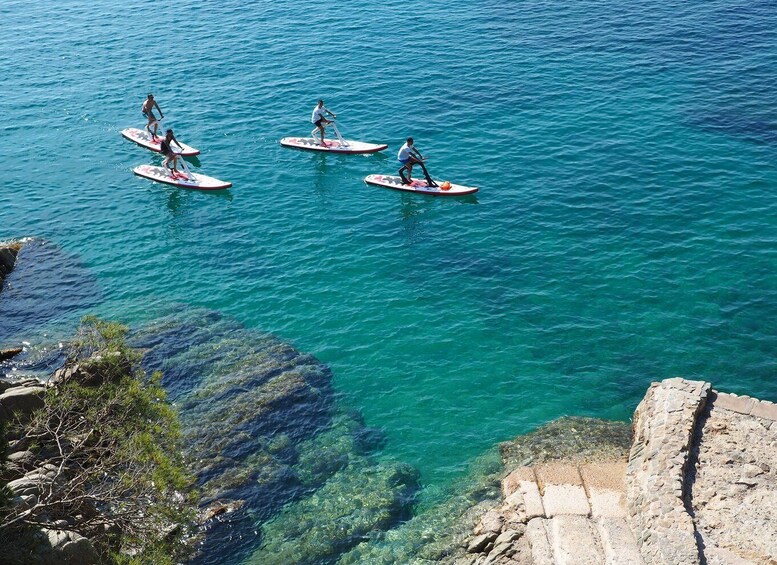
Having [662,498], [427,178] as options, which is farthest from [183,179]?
[662,498]

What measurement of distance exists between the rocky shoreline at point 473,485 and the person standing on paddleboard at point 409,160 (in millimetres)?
14486

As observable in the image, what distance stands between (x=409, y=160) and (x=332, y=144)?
6.52 metres

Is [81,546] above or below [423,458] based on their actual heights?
above

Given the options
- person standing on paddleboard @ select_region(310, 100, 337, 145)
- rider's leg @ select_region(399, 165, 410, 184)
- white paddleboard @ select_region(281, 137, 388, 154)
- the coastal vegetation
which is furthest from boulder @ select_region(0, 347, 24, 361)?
person standing on paddleboard @ select_region(310, 100, 337, 145)

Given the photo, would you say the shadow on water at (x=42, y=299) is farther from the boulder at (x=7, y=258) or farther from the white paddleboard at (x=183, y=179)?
the white paddleboard at (x=183, y=179)

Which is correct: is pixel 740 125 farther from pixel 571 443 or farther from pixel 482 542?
pixel 482 542

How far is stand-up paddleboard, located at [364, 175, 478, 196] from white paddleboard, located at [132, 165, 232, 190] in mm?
7965

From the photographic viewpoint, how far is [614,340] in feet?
95.0

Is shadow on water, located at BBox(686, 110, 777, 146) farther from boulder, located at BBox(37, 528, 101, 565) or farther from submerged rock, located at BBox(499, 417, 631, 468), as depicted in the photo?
boulder, located at BBox(37, 528, 101, 565)

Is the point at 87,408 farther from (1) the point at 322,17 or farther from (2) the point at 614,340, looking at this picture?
(1) the point at 322,17

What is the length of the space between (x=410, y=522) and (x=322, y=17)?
162 feet

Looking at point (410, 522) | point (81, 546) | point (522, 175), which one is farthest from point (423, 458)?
point (522, 175)

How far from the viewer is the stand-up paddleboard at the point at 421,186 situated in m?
38.6

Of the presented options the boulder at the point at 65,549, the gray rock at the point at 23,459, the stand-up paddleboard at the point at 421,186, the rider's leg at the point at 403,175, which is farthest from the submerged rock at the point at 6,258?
the boulder at the point at 65,549
